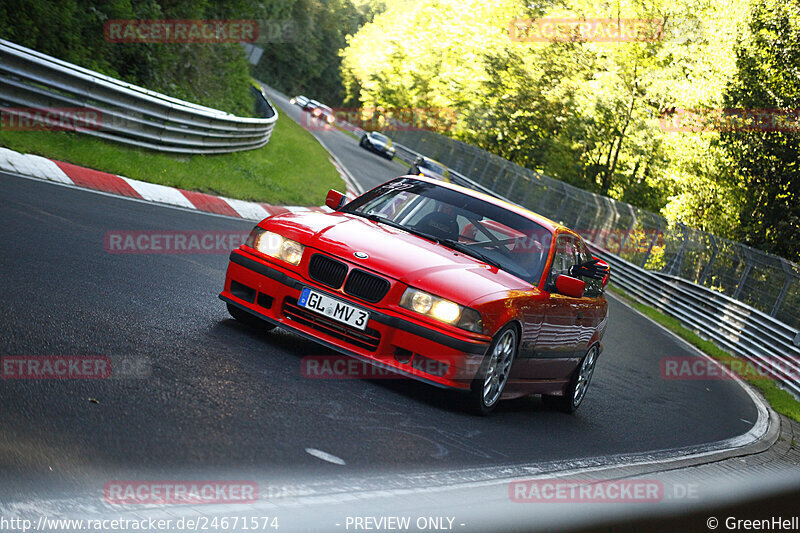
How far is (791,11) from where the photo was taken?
2719 cm

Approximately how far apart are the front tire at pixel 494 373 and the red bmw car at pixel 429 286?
0.01 m

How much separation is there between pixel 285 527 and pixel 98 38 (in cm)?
1674

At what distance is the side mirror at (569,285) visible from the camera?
7250 millimetres

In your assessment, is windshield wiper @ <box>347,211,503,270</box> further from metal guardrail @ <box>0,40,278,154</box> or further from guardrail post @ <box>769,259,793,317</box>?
guardrail post @ <box>769,259,793,317</box>

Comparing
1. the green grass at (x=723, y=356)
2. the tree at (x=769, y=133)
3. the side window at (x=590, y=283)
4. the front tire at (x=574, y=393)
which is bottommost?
the green grass at (x=723, y=356)

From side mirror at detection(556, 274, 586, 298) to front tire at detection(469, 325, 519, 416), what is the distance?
0.70m

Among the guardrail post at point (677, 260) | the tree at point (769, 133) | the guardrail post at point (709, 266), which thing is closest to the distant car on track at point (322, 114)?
the tree at point (769, 133)

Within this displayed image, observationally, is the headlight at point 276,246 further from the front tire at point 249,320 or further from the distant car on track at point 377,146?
the distant car on track at point 377,146

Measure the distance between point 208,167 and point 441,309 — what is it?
42.2 feet

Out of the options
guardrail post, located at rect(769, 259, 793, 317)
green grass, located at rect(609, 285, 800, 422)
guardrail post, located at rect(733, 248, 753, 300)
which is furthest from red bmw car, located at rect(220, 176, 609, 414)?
guardrail post, located at rect(733, 248, 753, 300)

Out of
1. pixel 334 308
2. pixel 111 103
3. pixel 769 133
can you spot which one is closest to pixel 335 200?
pixel 334 308

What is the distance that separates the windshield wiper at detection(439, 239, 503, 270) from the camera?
7.16 meters

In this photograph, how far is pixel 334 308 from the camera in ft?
20.7

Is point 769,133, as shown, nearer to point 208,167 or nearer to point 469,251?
point 208,167
